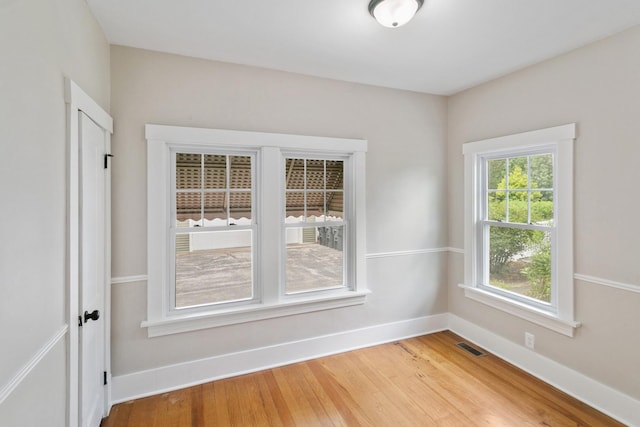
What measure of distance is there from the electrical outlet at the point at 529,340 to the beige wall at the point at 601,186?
1.5 inches

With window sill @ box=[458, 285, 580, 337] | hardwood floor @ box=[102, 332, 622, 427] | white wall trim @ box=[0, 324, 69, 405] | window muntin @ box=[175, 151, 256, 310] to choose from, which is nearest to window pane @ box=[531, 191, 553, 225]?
window sill @ box=[458, 285, 580, 337]

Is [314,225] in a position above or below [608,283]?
above

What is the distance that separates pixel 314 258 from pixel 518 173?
2.11 metres

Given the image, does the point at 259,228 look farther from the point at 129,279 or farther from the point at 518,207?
the point at 518,207

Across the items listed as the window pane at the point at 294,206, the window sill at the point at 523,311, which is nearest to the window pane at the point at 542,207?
the window sill at the point at 523,311

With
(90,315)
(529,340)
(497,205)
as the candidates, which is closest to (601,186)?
(497,205)

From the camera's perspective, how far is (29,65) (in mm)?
1199

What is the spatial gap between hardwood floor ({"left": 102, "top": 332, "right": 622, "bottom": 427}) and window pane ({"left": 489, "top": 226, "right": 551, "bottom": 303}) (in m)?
0.73

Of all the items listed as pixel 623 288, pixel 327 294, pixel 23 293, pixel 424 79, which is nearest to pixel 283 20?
pixel 424 79

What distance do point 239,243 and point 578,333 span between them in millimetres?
2862

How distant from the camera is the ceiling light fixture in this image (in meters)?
1.78

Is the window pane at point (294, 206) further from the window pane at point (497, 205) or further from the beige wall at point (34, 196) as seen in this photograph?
the window pane at point (497, 205)

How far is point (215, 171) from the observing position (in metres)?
2.73

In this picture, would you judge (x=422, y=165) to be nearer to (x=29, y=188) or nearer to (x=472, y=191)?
(x=472, y=191)
